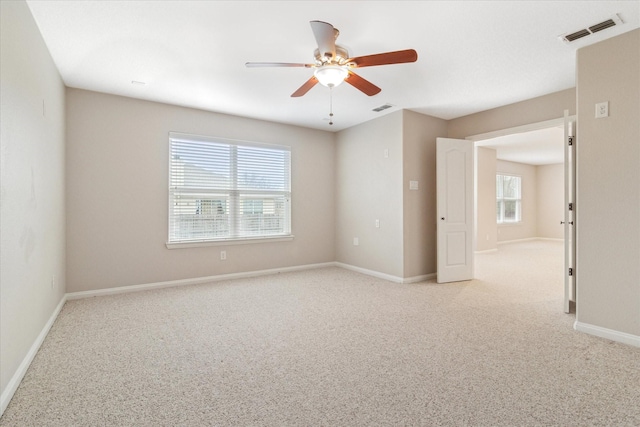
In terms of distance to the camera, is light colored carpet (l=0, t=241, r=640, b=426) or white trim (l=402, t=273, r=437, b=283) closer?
light colored carpet (l=0, t=241, r=640, b=426)

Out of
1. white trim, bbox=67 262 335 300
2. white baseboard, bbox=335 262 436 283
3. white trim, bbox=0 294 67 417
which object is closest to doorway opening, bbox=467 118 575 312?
white baseboard, bbox=335 262 436 283

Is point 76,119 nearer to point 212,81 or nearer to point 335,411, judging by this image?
point 212,81

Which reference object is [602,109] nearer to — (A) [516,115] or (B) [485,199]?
(A) [516,115]

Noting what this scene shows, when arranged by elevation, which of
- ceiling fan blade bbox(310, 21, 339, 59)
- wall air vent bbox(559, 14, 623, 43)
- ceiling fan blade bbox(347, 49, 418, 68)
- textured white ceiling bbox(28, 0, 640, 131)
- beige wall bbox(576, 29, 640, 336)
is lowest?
beige wall bbox(576, 29, 640, 336)

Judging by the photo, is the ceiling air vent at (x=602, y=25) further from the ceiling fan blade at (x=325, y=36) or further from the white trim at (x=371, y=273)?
the white trim at (x=371, y=273)

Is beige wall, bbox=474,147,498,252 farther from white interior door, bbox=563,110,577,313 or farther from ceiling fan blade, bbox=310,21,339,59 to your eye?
ceiling fan blade, bbox=310,21,339,59

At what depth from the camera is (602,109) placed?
2.71 metres

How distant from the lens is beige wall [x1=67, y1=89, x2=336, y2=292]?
3.89 meters

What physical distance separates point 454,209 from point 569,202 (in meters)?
1.60

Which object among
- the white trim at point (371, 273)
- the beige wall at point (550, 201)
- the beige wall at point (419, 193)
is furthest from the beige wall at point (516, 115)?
the beige wall at point (550, 201)

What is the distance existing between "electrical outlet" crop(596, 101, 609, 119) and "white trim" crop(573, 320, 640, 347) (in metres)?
1.81

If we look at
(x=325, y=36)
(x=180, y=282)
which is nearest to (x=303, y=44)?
(x=325, y=36)

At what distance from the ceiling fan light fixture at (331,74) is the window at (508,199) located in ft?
29.0

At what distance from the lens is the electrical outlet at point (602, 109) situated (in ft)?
8.82
